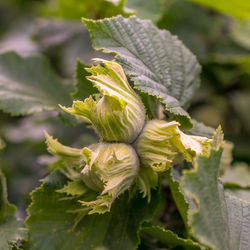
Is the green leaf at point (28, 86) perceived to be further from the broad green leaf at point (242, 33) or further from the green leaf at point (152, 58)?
the broad green leaf at point (242, 33)

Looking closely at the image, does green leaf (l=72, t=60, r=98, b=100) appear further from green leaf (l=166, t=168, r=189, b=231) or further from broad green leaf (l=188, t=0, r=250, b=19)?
broad green leaf (l=188, t=0, r=250, b=19)

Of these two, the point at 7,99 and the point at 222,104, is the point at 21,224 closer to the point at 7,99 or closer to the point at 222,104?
the point at 7,99

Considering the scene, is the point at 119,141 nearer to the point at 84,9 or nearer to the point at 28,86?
the point at 28,86

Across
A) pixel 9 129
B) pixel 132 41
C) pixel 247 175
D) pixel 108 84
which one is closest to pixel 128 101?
pixel 108 84

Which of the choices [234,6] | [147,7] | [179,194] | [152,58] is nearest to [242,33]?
[234,6]

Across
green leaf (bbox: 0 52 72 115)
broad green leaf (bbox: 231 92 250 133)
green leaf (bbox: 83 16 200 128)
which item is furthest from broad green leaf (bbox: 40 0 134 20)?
broad green leaf (bbox: 231 92 250 133)
